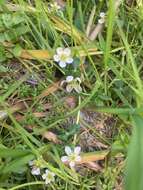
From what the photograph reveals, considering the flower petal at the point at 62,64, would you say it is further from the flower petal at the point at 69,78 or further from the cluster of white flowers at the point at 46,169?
the cluster of white flowers at the point at 46,169

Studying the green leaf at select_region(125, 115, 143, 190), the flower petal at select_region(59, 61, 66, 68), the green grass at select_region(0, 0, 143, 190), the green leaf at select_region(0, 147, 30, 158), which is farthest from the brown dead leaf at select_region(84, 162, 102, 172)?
the green leaf at select_region(125, 115, 143, 190)

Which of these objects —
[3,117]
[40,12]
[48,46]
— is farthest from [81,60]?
[3,117]

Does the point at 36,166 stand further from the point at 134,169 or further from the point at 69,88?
the point at 134,169

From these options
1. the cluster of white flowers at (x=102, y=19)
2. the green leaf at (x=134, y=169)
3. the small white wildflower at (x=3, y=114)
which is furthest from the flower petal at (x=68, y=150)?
the green leaf at (x=134, y=169)

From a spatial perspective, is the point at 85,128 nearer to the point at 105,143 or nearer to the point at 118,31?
the point at 105,143

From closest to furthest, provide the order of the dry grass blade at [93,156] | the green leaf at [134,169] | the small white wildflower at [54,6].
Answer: the green leaf at [134,169], the dry grass blade at [93,156], the small white wildflower at [54,6]

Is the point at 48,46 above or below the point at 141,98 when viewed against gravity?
above
